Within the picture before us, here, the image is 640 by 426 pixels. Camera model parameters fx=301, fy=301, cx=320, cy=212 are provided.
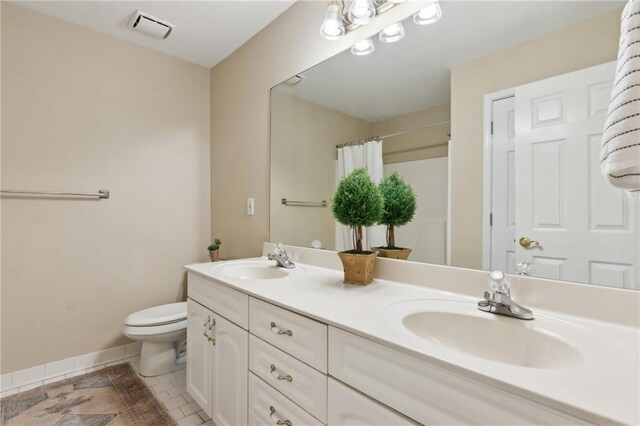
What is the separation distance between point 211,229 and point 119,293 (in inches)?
31.0

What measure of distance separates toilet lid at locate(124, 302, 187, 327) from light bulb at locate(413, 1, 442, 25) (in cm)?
204

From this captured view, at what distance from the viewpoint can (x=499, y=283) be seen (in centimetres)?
87

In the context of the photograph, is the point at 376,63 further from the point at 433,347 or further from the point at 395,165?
the point at 433,347

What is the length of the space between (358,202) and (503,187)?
50cm

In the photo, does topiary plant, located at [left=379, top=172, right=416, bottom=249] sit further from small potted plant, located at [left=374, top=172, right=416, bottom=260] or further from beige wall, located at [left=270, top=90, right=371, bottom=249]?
beige wall, located at [left=270, top=90, right=371, bottom=249]

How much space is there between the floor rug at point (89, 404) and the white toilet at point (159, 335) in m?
0.12

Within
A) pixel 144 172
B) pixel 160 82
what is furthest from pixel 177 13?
pixel 144 172

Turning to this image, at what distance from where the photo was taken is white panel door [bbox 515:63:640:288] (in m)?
0.80

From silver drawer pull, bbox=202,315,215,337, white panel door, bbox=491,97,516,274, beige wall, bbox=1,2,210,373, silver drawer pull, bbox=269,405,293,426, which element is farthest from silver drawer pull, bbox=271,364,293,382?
beige wall, bbox=1,2,210,373

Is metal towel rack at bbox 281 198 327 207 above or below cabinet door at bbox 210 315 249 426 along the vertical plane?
above

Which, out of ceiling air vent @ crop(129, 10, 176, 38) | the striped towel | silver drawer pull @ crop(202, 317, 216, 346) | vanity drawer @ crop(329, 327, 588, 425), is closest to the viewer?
vanity drawer @ crop(329, 327, 588, 425)

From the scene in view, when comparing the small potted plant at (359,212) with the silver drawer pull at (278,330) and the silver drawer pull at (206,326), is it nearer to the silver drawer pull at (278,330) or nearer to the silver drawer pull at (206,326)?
the silver drawer pull at (278,330)

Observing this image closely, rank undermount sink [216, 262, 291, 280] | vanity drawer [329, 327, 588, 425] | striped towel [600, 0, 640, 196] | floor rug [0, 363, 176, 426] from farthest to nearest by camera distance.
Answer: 1. undermount sink [216, 262, 291, 280]
2. floor rug [0, 363, 176, 426]
3. striped towel [600, 0, 640, 196]
4. vanity drawer [329, 327, 588, 425]

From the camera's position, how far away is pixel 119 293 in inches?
83.8
